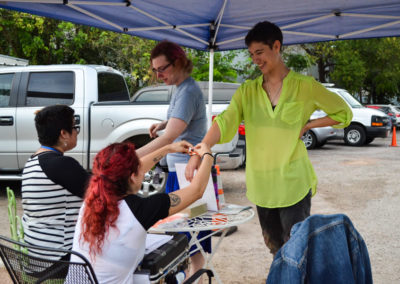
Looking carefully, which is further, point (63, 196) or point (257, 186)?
point (257, 186)

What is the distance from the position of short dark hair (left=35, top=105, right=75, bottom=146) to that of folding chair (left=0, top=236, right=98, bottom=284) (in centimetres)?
80

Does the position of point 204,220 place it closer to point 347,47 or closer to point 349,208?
point 349,208

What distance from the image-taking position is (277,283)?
5.10 ft

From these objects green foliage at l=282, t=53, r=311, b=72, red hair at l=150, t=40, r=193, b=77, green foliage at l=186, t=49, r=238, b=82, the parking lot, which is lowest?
the parking lot

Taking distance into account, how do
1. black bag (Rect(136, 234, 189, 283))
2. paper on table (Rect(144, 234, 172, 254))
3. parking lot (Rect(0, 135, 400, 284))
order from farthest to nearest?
parking lot (Rect(0, 135, 400, 284)) → paper on table (Rect(144, 234, 172, 254)) → black bag (Rect(136, 234, 189, 283))

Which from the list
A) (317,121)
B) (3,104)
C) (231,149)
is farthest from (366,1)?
(3,104)

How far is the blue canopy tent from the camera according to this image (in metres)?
3.85

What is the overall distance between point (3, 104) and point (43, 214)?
214 inches

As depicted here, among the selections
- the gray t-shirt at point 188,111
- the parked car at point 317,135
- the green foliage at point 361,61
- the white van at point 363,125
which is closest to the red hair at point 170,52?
the gray t-shirt at point 188,111

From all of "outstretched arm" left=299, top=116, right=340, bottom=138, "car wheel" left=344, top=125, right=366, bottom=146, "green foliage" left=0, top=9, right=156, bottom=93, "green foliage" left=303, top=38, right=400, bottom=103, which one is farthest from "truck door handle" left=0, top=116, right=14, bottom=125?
"green foliage" left=303, top=38, right=400, bottom=103

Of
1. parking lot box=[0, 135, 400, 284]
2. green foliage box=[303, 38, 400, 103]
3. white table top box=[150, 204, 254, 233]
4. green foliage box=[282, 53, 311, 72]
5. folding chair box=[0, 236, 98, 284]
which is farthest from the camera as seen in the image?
green foliage box=[303, 38, 400, 103]

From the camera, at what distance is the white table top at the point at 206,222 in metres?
2.64

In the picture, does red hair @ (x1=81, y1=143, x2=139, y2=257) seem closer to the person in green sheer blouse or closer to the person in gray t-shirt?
the person in green sheer blouse

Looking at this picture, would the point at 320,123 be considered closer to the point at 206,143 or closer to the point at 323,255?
the point at 206,143
